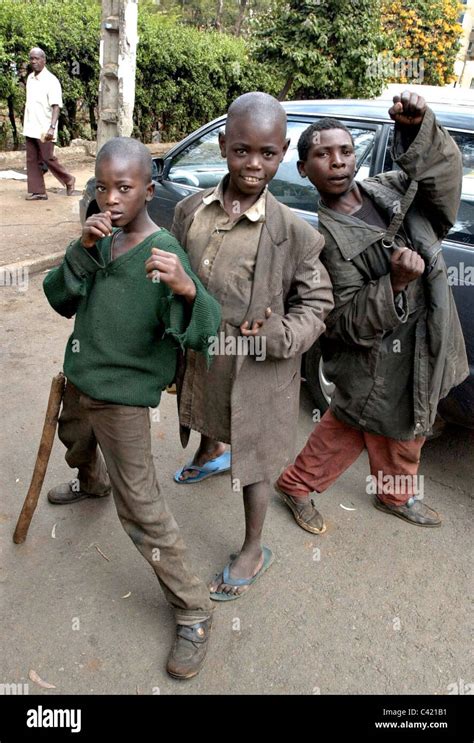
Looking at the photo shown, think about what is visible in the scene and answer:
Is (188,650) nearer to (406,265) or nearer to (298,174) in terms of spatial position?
(406,265)

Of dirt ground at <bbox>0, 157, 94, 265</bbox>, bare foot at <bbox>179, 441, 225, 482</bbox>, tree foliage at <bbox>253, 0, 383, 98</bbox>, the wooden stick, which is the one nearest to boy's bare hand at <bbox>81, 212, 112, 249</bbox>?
the wooden stick

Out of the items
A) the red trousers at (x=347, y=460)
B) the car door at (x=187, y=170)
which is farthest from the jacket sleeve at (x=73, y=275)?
the car door at (x=187, y=170)

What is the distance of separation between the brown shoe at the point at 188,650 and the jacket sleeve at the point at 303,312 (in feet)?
3.23

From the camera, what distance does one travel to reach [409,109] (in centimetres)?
191

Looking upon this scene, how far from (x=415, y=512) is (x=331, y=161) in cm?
169

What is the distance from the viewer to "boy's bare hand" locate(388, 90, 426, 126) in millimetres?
1891

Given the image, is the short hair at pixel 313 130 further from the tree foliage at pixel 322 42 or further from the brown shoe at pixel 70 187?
the tree foliage at pixel 322 42

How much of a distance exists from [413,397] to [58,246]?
4.55m

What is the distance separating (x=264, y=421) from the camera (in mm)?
2115

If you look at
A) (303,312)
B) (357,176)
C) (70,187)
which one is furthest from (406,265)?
(70,187)

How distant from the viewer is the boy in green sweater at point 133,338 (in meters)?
1.72

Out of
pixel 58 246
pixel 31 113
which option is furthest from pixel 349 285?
pixel 31 113

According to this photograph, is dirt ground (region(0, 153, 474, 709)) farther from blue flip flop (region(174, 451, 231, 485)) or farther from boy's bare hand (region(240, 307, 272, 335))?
boy's bare hand (region(240, 307, 272, 335))

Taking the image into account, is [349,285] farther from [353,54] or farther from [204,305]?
[353,54]
